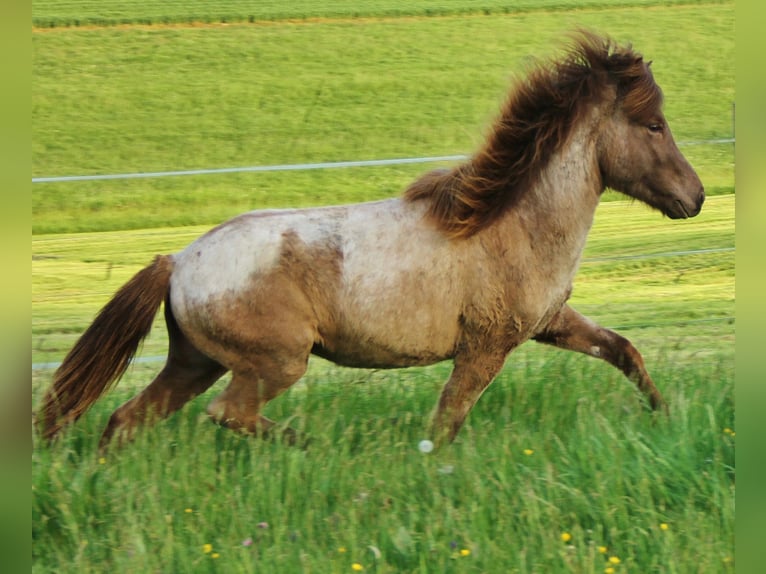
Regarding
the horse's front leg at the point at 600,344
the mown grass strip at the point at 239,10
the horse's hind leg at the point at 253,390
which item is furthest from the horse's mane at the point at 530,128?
the mown grass strip at the point at 239,10

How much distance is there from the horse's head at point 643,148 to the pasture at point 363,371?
546 millimetres

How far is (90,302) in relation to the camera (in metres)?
6.62

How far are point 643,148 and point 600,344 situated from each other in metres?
0.85

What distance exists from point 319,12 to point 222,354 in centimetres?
613

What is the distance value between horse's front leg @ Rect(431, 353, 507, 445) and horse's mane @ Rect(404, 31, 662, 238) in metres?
0.50

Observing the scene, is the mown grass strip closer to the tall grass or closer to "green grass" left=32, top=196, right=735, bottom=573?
"green grass" left=32, top=196, right=735, bottom=573

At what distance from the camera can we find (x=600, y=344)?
14.3 feet

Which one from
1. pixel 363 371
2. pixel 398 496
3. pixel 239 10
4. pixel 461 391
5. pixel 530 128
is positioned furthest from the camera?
pixel 239 10

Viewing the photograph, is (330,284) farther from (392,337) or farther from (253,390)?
(253,390)

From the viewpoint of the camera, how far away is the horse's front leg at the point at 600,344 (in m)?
4.30

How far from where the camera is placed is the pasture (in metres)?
3.30

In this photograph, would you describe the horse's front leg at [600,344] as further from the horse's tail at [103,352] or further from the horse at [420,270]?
the horse's tail at [103,352]

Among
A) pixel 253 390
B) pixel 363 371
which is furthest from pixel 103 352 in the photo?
pixel 363 371
